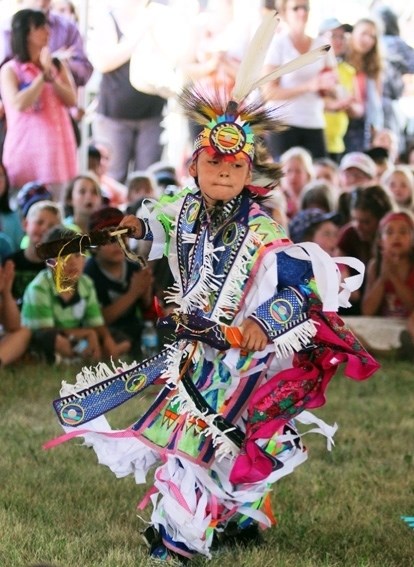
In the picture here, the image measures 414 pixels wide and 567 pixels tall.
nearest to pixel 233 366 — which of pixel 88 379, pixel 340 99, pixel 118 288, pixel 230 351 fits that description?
pixel 230 351

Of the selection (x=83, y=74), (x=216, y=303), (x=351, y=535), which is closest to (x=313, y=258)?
(x=216, y=303)

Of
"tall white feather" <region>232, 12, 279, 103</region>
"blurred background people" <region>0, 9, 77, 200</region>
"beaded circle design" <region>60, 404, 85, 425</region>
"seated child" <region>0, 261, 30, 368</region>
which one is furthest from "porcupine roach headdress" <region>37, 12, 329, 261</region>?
"blurred background people" <region>0, 9, 77, 200</region>

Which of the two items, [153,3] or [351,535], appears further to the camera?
[153,3]

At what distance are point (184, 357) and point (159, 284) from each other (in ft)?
13.7

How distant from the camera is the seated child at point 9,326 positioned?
289 inches

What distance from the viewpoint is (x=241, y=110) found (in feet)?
13.4

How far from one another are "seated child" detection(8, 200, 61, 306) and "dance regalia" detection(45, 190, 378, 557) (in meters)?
3.76

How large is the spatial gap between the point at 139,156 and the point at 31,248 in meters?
1.30

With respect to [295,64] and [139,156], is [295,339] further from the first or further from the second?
[139,156]

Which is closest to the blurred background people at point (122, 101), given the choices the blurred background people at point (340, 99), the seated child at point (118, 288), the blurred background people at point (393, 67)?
the seated child at point (118, 288)

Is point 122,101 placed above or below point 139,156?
above

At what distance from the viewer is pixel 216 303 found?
13.0 feet

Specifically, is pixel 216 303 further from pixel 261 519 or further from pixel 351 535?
pixel 351 535

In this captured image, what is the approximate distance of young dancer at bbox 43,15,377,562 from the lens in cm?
394
